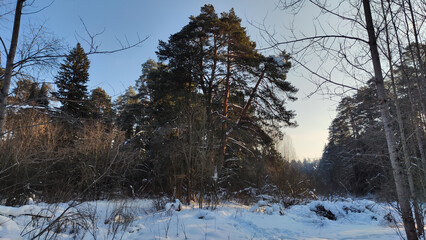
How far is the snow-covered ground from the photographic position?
4227mm

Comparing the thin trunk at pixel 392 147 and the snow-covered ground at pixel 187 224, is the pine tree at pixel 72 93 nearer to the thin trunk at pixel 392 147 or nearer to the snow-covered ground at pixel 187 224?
the snow-covered ground at pixel 187 224

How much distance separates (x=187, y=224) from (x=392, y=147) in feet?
15.8

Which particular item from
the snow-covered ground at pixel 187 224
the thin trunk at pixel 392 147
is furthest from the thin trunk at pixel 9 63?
the thin trunk at pixel 392 147

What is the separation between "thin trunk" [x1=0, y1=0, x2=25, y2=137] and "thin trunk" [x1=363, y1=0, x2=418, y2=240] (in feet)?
17.0

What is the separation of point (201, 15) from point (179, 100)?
5383 mm

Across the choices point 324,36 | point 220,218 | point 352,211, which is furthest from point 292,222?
point 324,36

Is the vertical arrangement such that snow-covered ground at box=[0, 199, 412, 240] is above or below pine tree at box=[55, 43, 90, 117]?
below

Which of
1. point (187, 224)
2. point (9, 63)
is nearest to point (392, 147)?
point (187, 224)

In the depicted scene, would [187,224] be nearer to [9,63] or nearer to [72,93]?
[72,93]

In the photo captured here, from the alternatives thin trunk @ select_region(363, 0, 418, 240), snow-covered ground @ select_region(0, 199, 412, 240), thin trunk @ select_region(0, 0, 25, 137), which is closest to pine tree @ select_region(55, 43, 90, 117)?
thin trunk @ select_region(0, 0, 25, 137)

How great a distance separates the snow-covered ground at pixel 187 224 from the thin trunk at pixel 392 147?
1.14 metres

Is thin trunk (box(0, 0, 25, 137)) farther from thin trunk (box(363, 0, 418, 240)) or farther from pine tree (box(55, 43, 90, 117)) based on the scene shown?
thin trunk (box(363, 0, 418, 240))

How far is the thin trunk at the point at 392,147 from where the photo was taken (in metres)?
3.09

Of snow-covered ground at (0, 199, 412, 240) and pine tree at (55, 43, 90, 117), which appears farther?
Result: snow-covered ground at (0, 199, 412, 240)
